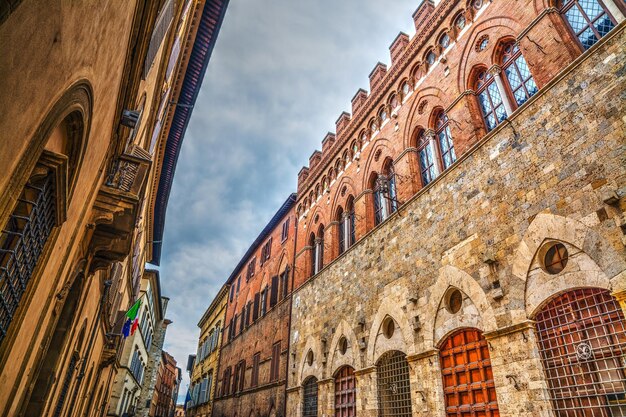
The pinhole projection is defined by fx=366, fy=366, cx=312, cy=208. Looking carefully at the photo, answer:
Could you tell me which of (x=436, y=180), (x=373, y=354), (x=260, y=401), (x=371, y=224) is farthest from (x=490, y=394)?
(x=260, y=401)

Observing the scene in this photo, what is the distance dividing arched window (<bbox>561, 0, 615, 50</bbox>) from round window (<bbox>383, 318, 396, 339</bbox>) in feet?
A: 21.3

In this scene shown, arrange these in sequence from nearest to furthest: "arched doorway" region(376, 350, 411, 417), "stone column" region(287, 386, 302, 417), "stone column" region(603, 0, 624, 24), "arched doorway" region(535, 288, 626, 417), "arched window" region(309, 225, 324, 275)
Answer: "arched doorway" region(535, 288, 626, 417) < "stone column" region(603, 0, 624, 24) < "arched doorway" region(376, 350, 411, 417) < "stone column" region(287, 386, 302, 417) < "arched window" region(309, 225, 324, 275)

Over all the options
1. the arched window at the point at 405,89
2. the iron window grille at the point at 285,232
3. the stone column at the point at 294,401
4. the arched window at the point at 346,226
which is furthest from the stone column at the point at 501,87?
the iron window grille at the point at 285,232

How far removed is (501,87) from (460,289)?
4075mm

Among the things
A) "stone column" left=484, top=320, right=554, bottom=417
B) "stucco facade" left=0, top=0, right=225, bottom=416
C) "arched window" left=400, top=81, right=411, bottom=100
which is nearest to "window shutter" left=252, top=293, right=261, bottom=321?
"stucco facade" left=0, top=0, right=225, bottom=416

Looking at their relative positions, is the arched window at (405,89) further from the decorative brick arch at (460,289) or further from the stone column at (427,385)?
the stone column at (427,385)

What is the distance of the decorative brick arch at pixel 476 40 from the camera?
7.26 m

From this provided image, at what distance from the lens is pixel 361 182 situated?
38.8 ft

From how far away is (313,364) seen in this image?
11.8m

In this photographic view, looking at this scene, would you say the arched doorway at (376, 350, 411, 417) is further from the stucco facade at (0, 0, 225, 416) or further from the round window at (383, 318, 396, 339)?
the stucco facade at (0, 0, 225, 416)

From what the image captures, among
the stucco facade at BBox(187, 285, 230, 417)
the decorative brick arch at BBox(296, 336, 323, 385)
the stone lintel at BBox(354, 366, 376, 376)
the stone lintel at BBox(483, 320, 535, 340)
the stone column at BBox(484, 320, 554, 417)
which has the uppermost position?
the stucco facade at BBox(187, 285, 230, 417)

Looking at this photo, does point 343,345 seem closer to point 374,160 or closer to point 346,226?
point 346,226

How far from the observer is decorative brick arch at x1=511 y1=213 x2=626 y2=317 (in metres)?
4.56

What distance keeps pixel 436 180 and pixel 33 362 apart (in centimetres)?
765
